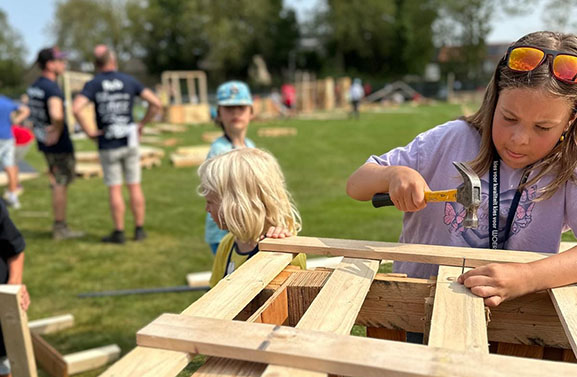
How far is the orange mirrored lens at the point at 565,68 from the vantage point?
73.2 inches

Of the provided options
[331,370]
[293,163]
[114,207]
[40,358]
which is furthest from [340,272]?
[293,163]

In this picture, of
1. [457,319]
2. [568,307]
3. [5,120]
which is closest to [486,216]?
[568,307]

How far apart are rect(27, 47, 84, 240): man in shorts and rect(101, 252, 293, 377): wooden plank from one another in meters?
5.77

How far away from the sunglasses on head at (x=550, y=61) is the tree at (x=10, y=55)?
8159 centimetres

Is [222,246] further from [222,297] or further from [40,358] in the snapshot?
[40,358]

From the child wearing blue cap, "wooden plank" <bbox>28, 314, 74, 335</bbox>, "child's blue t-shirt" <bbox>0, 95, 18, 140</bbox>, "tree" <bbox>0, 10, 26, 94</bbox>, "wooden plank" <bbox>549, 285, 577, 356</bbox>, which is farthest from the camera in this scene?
"tree" <bbox>0, 10, 26, 94</bbox>

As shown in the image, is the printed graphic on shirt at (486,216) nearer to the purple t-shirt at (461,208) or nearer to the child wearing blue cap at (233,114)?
the purple t-shirt at (461,208)

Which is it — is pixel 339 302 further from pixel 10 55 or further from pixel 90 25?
pixel 10 55

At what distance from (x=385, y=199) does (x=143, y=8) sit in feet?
211

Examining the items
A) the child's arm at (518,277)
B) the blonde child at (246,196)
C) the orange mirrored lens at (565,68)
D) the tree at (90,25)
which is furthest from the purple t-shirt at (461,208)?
the tree at (90,25)

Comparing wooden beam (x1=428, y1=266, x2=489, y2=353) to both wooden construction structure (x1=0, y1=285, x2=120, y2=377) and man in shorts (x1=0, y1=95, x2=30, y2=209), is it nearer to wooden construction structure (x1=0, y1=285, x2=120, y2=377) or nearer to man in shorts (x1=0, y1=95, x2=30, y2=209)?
wooden construction structure (x1=0, y1=285, x2=120, y2=377)

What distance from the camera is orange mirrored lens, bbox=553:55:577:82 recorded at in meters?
1.86

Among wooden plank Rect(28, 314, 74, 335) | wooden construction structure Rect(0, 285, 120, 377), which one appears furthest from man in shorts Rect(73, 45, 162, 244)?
wooden construction structure Rect(0, 285, 120, 377)

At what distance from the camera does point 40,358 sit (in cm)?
401
